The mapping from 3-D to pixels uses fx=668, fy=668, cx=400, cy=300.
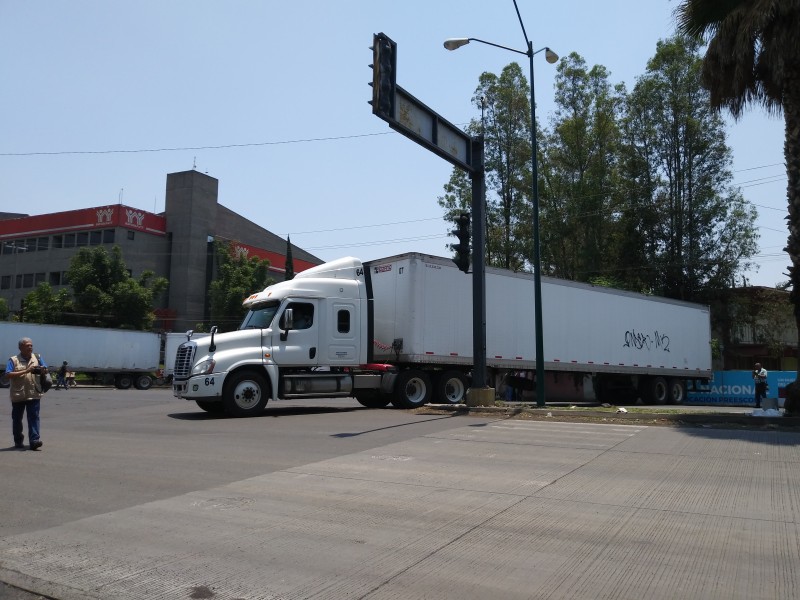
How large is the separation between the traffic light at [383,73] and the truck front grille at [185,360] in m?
6.88

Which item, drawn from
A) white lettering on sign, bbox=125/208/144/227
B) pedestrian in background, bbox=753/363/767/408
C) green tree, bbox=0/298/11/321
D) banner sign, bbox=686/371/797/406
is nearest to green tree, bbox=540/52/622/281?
banner sign, bbox=686/371/797/406

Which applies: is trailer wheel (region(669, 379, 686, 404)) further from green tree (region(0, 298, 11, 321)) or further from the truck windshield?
green tree (region(0, 298, 11, 321))

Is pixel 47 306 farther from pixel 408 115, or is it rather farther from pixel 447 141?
pixel 408 115

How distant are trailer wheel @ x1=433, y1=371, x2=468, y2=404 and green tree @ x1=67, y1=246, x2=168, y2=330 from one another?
1569 inches

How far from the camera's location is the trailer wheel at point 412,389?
693 inches

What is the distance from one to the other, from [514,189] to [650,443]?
103 feet

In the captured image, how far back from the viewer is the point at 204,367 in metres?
15.1

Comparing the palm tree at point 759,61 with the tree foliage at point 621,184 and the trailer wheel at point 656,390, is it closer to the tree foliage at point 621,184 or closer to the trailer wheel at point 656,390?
the trailer wheel at point 656,390

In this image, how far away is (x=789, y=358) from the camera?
46188mm

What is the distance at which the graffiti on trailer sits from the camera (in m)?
25.1

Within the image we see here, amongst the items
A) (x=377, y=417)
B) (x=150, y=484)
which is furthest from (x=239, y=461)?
(x=377, y=417)

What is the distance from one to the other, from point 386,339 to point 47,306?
4418 centimetres

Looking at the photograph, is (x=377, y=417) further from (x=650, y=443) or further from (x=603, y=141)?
(x=603, y=141)

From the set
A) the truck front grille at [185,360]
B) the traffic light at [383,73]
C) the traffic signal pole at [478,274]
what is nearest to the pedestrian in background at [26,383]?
the truck front grille at [185,360]
